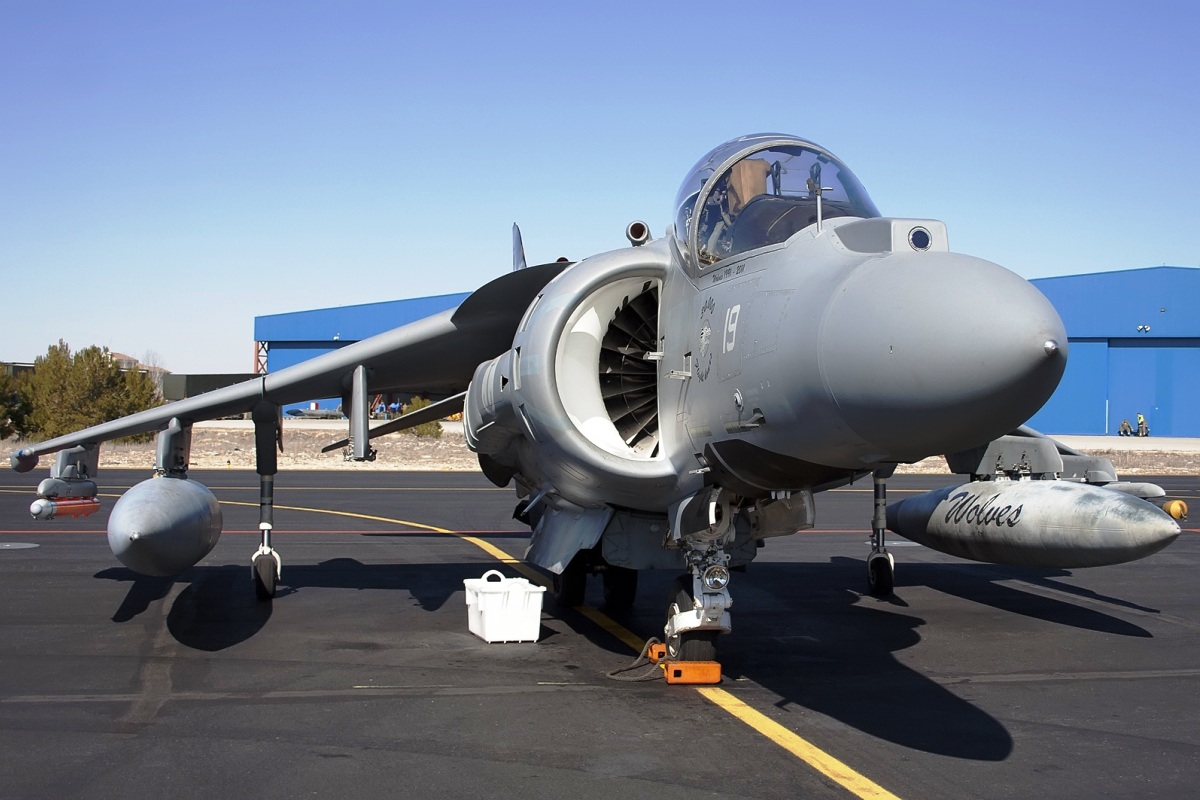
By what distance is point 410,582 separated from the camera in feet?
43.0

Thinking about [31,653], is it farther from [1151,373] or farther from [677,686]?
[1151,373]

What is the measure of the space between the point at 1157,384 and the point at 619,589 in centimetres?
5132

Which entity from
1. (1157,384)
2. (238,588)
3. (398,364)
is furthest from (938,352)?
(1157,384)

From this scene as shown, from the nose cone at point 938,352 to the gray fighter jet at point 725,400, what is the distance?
10 mm

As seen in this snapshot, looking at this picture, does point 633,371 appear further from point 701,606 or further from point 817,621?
point 817,621

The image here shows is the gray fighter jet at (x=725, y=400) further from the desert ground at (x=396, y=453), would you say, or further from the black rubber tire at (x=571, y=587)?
the desert ground at (x=396, y=453)

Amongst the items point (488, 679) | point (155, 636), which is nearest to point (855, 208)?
point (488, 679)

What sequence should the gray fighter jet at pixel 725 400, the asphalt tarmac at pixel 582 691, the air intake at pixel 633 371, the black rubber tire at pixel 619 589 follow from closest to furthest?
the gray fighter jet at pixel 725 400, the asphalt tarmac at pixel 582 691, the air intake at pixel 633 371, the black rubber tire at pixel 619 589

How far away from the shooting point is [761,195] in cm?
695

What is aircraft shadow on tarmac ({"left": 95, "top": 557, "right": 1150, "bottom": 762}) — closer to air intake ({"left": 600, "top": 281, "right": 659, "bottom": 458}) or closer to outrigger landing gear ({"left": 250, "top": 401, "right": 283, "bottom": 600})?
outrigger landing gear ({"left": 250, "top": 401, "right": 283, "bottom": 600})

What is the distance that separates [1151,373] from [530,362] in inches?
2138

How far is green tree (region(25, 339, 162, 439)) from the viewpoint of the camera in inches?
1604

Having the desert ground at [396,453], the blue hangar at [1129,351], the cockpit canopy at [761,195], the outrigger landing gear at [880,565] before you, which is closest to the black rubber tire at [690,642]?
the cockpit canopy at [761,195]

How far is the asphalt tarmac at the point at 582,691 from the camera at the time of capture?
5730 millimetres
